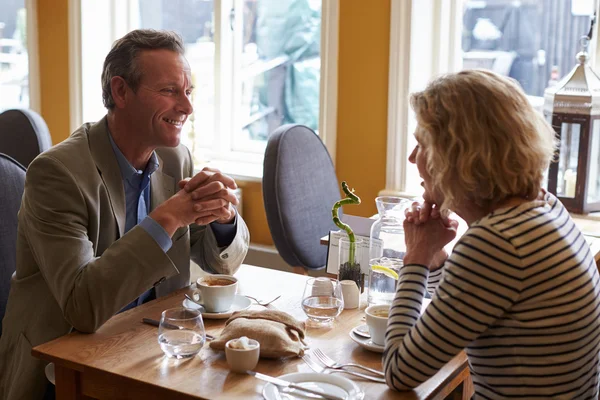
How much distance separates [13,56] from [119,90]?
299 centimetres

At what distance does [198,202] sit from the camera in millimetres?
1880

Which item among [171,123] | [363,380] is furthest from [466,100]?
[171,123]

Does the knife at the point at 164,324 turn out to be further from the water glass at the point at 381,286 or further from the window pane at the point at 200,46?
the window pane at the point at 200,46

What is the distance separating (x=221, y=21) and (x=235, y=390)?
10.2ft

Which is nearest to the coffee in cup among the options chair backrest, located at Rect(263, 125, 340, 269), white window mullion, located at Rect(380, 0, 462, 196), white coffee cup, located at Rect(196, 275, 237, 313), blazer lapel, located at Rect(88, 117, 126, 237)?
white coffee cup, located at Rect(196, 275, 237, 313)

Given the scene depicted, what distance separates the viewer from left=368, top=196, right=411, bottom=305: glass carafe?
1.87 metres

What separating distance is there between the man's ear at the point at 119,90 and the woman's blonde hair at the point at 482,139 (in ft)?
3.05

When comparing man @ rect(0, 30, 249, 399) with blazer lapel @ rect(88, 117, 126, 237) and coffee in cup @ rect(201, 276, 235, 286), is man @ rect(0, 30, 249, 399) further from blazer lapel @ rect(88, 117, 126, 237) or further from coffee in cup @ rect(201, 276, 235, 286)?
coffee in cup @ rect(201, 276, 235, 286)

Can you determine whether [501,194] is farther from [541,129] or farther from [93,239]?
[93,239]

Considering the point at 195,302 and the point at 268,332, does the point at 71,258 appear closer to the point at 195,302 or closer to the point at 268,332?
the point at 195,302

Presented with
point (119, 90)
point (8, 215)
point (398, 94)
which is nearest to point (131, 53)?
point (119, 90)

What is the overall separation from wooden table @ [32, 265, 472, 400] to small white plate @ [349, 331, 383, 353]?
1 cm

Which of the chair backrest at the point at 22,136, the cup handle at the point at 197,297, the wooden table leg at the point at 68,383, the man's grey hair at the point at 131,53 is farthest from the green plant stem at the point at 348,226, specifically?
the chair backrest at the point at 22,136

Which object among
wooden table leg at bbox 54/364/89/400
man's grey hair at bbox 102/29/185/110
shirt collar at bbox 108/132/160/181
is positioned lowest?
wooden table leg at bbox 54/364/89/400
